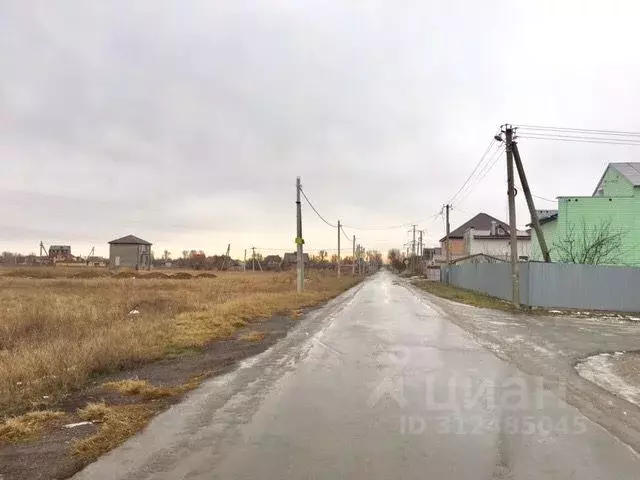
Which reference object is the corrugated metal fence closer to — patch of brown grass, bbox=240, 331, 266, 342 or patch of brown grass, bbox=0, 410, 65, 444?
patch of brown grass, bbox=240, 331, 266, 342

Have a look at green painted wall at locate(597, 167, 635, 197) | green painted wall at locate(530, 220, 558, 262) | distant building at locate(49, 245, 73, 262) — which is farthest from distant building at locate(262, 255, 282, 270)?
green painted wall at locate(597, 167, 635, 197)

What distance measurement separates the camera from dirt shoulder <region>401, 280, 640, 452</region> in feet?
22.3

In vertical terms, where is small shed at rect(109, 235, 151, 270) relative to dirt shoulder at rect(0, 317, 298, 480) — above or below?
above

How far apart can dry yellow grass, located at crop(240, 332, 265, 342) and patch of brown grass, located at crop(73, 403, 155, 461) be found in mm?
6662

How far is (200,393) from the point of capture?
7.83 m

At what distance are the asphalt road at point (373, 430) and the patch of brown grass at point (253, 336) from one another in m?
3.35

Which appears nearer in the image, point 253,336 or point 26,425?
point 26,425

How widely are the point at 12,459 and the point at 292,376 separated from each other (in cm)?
451

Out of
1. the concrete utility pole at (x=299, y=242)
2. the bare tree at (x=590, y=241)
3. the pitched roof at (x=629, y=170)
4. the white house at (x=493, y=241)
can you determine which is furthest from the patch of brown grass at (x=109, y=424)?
the white house at (x=493, y=241)

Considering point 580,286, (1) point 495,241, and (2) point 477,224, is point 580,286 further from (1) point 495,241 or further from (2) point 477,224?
(2) point 477,224

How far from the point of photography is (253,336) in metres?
14.2

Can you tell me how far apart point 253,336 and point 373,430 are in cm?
858

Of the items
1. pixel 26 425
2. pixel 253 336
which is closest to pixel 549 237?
pixel 253 336

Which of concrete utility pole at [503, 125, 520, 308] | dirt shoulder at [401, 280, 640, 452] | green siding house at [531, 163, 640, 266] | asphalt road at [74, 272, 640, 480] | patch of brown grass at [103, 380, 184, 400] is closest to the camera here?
asphalt road at [74, 272, 640, 480]
